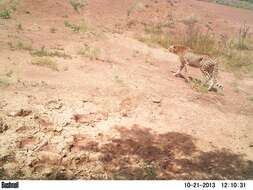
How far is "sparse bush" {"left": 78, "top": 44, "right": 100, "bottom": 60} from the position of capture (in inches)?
418

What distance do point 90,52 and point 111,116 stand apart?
4.14m

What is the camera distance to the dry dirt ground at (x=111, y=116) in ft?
18.7

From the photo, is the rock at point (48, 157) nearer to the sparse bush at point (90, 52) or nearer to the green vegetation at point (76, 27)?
the sparse bush at point (90, 52)

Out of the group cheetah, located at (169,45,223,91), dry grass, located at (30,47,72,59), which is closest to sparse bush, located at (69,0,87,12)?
dry grass, located at (30,47,72,59)

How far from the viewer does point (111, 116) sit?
284 inches

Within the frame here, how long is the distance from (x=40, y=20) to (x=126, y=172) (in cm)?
978

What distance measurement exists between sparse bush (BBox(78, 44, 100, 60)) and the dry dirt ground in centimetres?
5

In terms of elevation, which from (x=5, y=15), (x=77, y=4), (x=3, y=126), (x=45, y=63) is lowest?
(x=3, y=126)

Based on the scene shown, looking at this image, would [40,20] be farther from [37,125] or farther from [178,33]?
[37,125]

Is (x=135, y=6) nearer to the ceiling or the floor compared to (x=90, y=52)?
nearer to the ceiling

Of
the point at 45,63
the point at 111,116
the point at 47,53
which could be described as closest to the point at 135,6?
the point at 47,53

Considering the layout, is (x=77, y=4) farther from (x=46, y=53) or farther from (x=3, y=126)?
(x=3, y=126)

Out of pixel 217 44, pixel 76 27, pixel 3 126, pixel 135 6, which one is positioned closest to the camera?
pixel 3 126

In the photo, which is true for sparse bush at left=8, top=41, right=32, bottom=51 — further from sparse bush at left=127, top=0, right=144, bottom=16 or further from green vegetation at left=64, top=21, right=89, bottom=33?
sparse bush at left=127, top=0, right=144, bottom=16
